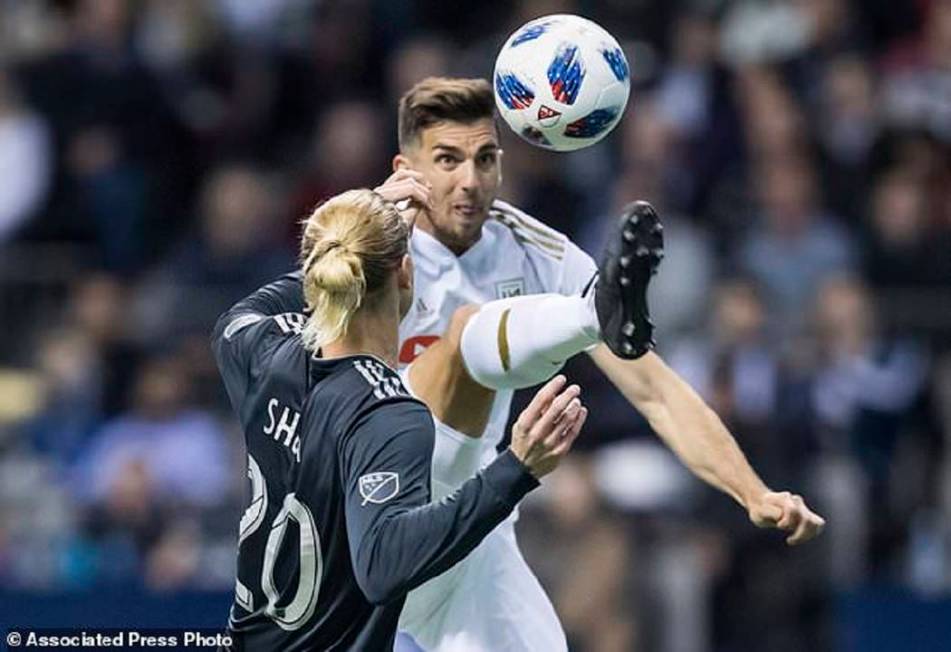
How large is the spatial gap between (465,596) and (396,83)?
6521mm

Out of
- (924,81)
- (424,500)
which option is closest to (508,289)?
(424,500)

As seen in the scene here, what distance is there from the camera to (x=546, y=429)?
5258 millimetres

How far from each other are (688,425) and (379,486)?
1866mm

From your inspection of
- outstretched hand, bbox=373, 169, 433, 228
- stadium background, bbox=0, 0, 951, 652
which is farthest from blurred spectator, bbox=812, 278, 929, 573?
outstretched hand, bbox=373, 169, 433, 228

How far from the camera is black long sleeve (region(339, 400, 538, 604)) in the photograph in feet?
17.1

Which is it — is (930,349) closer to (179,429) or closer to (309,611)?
(179,429)

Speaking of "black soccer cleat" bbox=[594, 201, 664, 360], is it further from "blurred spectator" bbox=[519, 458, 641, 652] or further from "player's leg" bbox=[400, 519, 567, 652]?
"blurred spectator" bbox=[519, 458, 641, 652]

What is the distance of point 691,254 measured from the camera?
11828 millimetres

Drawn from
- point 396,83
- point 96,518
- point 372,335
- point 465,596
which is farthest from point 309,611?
point 396,83

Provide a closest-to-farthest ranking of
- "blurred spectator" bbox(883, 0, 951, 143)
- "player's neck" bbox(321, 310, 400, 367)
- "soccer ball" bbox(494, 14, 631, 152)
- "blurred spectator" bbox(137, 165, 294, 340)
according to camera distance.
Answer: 1. "player's neck" bbox(321, 310, 400, 367)
2. "soccer ball" bbox(494, 14, 631, 152)
3. "blurred spectator" bbox(137, 165, 294, 340)
4. "blurred spectator" bbox(883, 0, 951, 143)

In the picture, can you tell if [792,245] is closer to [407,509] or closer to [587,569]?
[587,569]

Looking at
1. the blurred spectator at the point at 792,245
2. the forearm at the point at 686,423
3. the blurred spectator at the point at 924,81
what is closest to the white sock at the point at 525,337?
the forearm at the point at 686,423

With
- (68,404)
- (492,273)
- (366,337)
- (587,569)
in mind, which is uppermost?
(366,337)

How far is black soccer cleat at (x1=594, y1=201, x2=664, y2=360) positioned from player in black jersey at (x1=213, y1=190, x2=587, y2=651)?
20.4 inches
